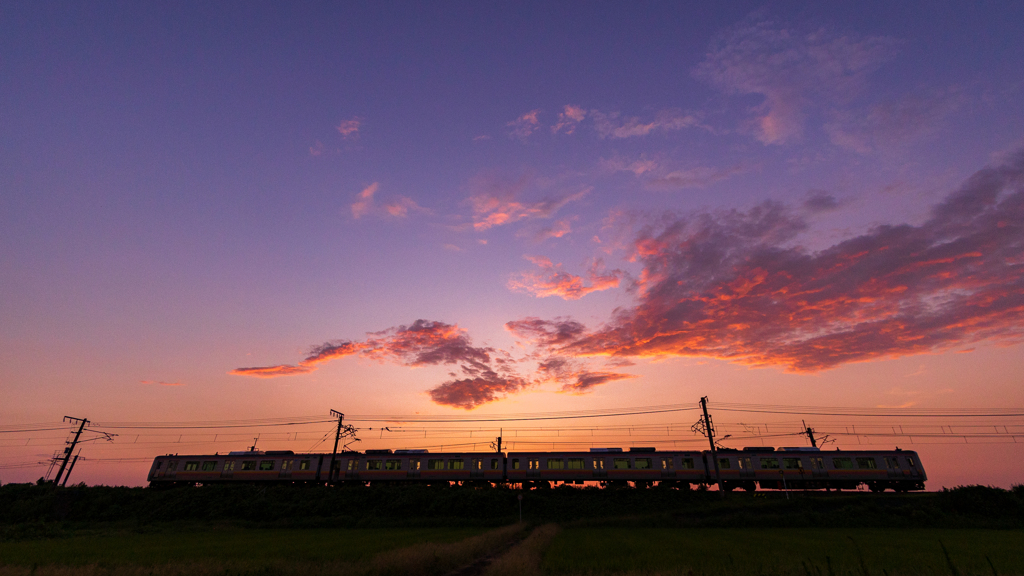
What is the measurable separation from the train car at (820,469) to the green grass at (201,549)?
1246 inches

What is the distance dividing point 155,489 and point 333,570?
176 ft

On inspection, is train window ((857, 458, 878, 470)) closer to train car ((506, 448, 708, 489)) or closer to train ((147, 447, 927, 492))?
train ((147, 447, 927, 492))

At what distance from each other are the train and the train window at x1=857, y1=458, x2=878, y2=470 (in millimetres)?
85

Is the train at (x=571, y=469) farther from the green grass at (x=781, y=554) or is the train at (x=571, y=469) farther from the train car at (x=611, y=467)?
the green grass at (x=781, y=554)

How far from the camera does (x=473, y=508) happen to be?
50.1 m

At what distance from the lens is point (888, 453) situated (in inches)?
1892

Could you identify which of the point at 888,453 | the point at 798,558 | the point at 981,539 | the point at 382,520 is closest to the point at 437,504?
the point at 382,520

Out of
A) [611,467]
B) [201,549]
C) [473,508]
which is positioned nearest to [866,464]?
[611,467]

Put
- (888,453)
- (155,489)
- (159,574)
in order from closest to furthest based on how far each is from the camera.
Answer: (159,574), (888,453), (155,489)

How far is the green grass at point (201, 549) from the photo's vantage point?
2414cm

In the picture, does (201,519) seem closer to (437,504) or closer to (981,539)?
(437,504)

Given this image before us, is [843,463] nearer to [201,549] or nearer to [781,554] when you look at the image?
[781,554]

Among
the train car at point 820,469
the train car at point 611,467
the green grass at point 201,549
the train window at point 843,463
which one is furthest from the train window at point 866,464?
the green grass at point 201,549

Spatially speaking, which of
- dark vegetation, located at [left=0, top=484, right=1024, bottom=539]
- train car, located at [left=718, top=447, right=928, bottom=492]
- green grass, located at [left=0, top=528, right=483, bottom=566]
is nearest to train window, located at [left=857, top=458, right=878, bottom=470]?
train car, located at [left=718, top=447, right=928, bottom=492]
